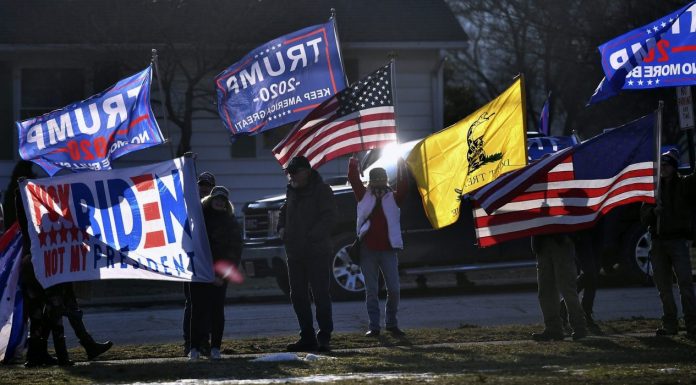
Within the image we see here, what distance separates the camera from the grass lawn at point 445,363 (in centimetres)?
843

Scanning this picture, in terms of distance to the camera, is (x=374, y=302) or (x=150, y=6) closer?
(x=374, y=302)

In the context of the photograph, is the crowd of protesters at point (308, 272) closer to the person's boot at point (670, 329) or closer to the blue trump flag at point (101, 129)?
the person's boot at point (670, 329)

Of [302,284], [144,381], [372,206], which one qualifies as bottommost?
[144,381]

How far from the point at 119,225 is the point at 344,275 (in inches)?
216

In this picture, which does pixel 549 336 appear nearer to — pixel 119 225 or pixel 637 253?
pixel 119 225

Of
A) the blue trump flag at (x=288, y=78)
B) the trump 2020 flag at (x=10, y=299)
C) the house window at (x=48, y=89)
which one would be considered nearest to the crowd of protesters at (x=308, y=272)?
the trump 2020 flag at (x=10, y=299)

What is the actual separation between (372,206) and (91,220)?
2.85 m

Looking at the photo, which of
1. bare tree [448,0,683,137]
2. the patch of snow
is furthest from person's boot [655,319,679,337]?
bare tree [448,0,683,137]

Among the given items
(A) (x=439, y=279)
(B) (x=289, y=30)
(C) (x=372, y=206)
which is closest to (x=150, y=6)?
(B) (x=289, y=30)

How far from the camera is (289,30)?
68.9 ft

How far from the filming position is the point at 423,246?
611 inches

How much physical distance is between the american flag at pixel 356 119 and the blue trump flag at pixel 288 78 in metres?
0.54

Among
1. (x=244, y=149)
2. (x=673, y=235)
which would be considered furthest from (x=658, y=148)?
(x=244, y=149)

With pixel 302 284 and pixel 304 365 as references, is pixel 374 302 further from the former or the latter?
pixel 304 365
